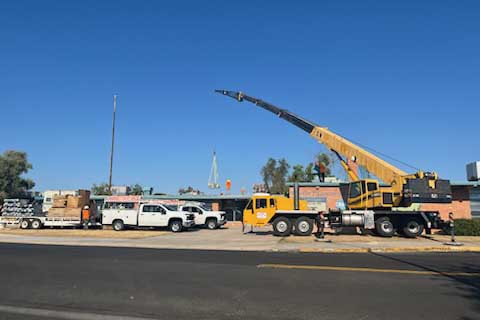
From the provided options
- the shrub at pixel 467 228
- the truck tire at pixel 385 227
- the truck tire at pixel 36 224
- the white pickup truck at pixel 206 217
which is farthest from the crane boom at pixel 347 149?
the truck tire at pixel 36 224

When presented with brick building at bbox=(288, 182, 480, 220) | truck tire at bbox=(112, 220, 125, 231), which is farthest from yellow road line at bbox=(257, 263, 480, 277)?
brick building at bbox=(288, 182, 480, 220)

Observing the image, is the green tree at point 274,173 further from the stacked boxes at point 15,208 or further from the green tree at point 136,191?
the stacked boxes at point 15,208

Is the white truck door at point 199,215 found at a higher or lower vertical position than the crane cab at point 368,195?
lower

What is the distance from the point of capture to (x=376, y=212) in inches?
826

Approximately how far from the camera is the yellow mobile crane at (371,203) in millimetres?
19719

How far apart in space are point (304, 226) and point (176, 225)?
29.2 ft

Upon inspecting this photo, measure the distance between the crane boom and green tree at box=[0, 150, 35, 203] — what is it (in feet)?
139

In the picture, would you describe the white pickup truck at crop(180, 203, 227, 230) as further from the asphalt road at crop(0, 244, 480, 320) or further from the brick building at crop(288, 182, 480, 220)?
the asphalt road at crop(0, 244, 480, 320)

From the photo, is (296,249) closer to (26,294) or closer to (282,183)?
(26,294)

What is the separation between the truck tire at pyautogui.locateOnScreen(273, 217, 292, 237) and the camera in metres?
21.8

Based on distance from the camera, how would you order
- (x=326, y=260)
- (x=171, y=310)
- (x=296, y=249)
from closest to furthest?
(x=171, y=310)
(x=326, y=260)
(x=296, y=249)

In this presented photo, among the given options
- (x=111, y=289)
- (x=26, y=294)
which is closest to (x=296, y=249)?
(x=111, y=289)

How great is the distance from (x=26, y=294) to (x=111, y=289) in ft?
4.98

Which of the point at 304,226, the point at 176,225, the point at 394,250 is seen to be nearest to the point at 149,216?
the point at 176,225
